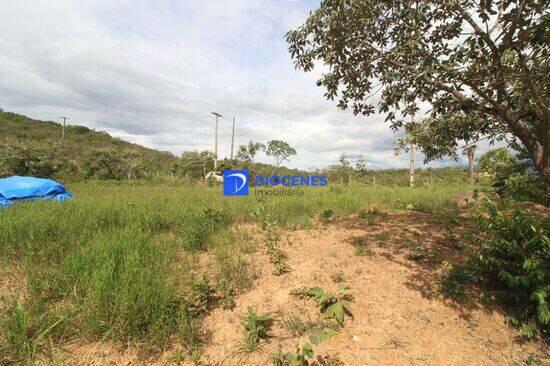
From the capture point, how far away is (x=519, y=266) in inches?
96.3

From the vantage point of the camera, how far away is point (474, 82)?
9.17 ft

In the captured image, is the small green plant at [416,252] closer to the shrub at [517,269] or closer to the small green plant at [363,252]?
the small green plant at [363,252]

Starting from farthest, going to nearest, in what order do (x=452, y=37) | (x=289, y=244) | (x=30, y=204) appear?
(x=30, y=204) < (x=289, y=244) < (x=452, y=37)

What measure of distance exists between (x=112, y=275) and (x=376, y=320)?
8.09ft

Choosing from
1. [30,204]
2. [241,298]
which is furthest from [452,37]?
[30,204]

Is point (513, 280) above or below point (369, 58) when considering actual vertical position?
below

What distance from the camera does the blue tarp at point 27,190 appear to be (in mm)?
6798

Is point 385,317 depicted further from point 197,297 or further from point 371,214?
point 371,214

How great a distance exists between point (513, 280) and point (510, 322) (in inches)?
17.5

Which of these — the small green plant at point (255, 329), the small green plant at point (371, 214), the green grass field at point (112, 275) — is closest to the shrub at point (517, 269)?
the small green plant at point (255, 329)

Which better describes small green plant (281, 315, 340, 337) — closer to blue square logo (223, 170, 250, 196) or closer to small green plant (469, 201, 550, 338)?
small green plant (469, 201, 550, 338)

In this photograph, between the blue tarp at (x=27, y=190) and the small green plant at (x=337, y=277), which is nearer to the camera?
the small green plant at (x=337, y=277)

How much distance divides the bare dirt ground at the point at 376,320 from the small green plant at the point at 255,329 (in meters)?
0.05

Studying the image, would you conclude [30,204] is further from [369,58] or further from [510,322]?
[510,322]
